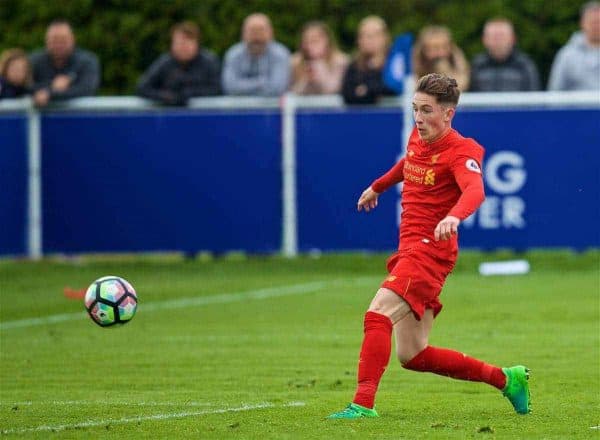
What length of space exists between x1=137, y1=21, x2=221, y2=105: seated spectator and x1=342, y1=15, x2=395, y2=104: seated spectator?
5.45 feet

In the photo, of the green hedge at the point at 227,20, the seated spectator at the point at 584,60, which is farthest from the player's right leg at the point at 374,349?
the green hedge at the point at 227,20

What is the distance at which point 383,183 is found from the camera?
982 cm

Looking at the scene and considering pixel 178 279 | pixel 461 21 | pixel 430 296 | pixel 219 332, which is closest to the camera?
pixel 430 296

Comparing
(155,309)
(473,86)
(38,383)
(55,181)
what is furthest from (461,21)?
(38,383)

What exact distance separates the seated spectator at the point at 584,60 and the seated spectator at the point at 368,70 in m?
1.95

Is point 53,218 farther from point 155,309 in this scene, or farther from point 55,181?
point 155,309

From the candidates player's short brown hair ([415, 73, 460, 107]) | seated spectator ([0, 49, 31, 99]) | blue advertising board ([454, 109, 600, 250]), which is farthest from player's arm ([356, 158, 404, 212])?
seated spectator ([0, 49, 31, 99])

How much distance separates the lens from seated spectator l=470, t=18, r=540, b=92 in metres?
19.6

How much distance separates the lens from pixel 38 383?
11.0 m

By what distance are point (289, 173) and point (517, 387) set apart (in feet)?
34.0

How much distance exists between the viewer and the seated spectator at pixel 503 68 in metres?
19.6

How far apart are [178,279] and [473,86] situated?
406 cm

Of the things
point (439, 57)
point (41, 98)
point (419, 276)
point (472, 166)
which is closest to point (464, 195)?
point (472, 166)

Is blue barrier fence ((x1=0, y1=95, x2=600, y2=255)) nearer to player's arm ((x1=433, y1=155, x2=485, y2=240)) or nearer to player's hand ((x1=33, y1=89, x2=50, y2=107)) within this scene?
player's hand ((x1=33, y1=89, x2=50, y2=107))
